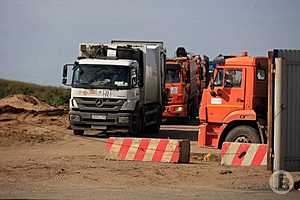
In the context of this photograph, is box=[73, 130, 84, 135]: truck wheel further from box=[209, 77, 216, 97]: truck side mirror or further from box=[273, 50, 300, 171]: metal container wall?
box=[273, 50, 300, 171]: metal container wall

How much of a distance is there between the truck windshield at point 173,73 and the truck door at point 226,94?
13.0m

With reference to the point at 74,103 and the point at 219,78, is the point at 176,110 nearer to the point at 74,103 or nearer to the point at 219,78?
the point at 74,103

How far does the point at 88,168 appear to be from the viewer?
1447 centimetres

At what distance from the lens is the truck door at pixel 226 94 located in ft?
59.4

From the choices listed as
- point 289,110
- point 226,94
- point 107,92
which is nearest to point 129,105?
point 107,92

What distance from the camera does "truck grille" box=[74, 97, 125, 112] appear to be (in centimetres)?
2223

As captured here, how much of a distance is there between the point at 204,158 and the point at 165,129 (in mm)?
12420

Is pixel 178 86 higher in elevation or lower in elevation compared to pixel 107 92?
lower

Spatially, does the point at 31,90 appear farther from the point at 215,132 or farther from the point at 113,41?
the point at 215,132

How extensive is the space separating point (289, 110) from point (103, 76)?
9.92 m

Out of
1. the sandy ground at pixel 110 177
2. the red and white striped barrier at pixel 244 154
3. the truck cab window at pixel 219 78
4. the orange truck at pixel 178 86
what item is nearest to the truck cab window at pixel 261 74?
the truck cab window at pixel 219 78

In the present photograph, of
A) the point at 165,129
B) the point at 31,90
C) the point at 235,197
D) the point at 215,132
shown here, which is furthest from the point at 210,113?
the point at 31,90

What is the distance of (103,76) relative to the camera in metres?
22.3

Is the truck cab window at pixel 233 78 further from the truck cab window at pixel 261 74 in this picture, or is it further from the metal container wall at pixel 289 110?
the metal container wall at pixel 289 110
